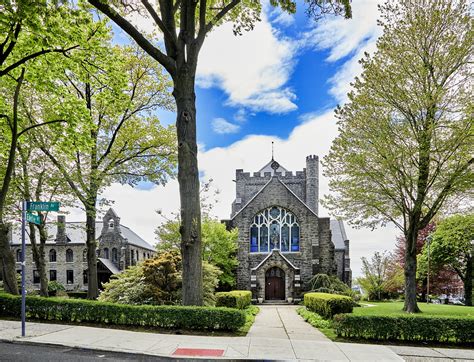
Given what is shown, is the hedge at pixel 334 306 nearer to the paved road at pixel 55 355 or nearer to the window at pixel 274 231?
the paved road at pixel 55 355

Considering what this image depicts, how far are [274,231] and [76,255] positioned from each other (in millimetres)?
23878

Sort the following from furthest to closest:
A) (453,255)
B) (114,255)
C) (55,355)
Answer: (114,255) < (453,255) < (55,355)

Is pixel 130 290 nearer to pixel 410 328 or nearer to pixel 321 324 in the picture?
pixel 321 324

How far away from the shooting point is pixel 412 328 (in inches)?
419

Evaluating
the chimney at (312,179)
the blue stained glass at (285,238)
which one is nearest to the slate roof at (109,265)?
the blue stained glass at (285,238)

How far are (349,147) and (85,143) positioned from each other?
39.9 ft

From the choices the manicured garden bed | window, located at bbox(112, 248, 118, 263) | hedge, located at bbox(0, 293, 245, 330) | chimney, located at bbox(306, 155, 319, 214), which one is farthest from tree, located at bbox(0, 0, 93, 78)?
chimney, located at bbox(306, 155, 319, 214)

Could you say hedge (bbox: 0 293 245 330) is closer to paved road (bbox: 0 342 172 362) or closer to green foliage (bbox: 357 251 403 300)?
paved road (bbox: 0 342 172 362)

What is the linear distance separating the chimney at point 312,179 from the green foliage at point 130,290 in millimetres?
30287

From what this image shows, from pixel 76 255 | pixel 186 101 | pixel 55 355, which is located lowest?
pixel 76 255

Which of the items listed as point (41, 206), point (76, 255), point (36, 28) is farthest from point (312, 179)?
point (36, 28)

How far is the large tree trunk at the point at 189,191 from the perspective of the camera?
434 inches

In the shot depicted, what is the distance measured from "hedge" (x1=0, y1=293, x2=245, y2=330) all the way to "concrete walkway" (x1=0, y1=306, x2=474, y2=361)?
0.77 m

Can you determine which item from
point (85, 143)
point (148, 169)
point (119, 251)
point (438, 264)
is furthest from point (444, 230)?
point (119, 251)
